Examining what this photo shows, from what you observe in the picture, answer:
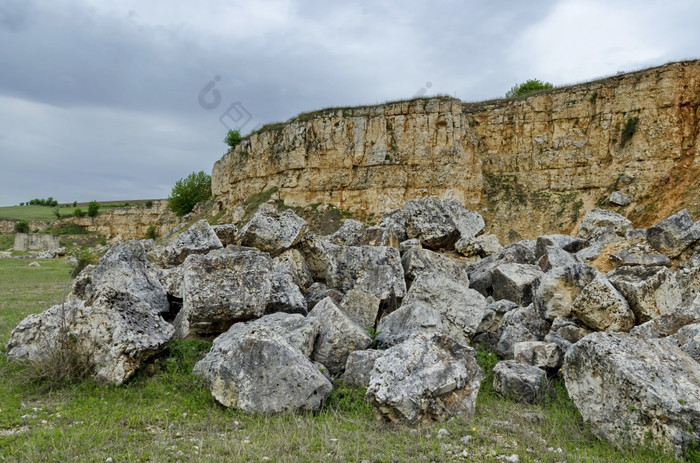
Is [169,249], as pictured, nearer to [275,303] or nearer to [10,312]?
[275,303]

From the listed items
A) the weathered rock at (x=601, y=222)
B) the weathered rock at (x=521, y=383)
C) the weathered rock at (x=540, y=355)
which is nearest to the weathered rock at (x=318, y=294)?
the weathered rock at (x=540, y=355)

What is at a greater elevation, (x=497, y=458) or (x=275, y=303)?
(x=275, y=303)

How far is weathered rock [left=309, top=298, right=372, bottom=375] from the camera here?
6.74 meters

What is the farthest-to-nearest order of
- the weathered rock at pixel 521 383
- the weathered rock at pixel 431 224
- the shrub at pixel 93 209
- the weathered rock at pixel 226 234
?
the shrub at pixel 93 209 < the weathered rock at pixel 431 224 < the weathered rock at pixel 226 234 < the weathered rock at pixel 521 383

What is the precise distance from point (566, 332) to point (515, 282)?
2293 millimetres

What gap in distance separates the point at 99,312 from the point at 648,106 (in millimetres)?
34315

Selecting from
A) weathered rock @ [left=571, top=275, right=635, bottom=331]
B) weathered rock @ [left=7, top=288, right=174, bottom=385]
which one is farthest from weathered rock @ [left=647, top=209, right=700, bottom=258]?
weathered rock @ [left=7, top=288, right=174, bottom=385]

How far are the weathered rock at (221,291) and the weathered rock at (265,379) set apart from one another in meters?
1.80

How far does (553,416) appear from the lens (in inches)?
210

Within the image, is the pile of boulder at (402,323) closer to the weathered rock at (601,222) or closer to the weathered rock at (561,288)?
the weathered rock at (561,288)

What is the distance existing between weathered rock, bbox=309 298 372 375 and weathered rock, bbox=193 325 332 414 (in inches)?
36.6

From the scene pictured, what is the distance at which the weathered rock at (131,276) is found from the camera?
8.54 meters

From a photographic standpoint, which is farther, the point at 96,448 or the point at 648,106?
the point at 648,106

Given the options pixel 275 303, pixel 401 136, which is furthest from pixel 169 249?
pixel 401 136
